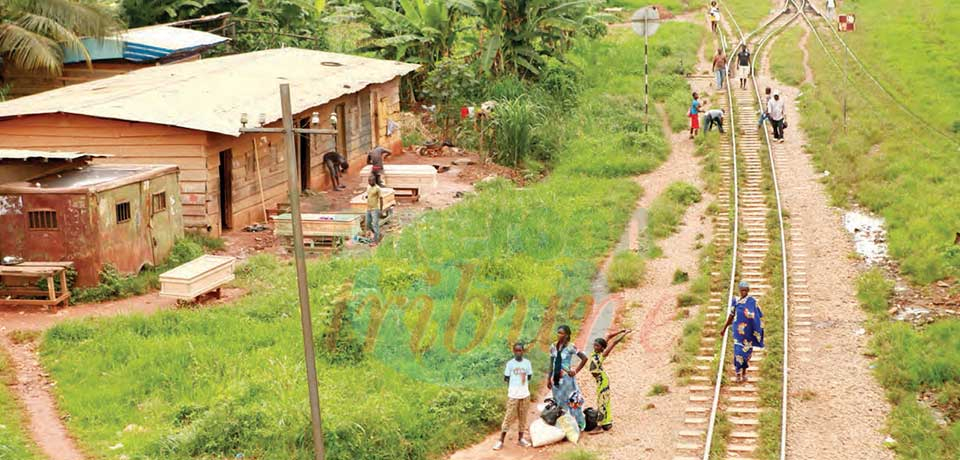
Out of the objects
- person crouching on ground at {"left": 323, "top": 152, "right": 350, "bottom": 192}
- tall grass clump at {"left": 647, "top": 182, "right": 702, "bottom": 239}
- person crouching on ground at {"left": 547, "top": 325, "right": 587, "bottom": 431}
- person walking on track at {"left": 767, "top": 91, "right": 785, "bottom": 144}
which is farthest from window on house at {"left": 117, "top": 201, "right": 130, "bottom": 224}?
person walking on track at {"left": 767, "top": 91, "right": 785, "bottom": 144}

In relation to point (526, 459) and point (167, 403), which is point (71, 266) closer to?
point (167, 403)

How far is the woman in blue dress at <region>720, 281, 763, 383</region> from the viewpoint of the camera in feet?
54.9

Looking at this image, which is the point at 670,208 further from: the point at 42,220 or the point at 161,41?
the point at 161,41

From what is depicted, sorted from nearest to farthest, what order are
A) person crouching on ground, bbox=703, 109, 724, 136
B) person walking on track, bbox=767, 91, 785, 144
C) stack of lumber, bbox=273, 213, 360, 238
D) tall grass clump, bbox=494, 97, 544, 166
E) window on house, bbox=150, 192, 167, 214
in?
window on house, bbox=150, 192, 167, 214 → stack of lumber, bbox=273, 213, 360, 238 → person walking on track, bbox=767, 91, 785, 144 → tall grass clump, bbox=494, 97, 544, 166 → person crouching on ground, bbox=703, 109, 724, 136

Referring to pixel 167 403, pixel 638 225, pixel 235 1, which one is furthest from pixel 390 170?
pixel 235 1

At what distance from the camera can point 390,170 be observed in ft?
96.8

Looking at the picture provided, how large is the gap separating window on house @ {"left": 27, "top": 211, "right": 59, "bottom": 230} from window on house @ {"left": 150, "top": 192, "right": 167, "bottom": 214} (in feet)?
6.70

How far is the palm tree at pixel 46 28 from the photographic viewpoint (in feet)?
105

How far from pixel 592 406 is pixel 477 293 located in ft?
16.0

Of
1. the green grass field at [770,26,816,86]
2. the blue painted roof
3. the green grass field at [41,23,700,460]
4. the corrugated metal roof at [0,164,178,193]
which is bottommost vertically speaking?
the green grass field at [41,23,700,460]

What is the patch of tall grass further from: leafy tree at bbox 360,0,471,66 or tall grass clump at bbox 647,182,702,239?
leafy tree at bbox 360,0,471,66

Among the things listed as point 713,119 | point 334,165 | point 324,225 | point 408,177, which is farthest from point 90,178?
point 713,119

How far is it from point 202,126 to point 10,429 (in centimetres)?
982

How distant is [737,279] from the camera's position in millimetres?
21812
